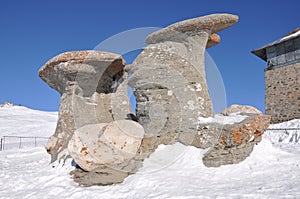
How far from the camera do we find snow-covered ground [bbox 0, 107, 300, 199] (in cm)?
305

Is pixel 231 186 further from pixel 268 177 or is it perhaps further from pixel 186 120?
pixel 186 120

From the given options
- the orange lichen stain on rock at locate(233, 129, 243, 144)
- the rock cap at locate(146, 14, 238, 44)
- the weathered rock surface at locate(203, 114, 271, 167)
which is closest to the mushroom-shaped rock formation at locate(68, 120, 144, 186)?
the weathered rock surface at locate(203, 114, 271, 167)

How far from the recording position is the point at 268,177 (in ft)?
11.5

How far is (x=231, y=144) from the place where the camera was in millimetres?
4273

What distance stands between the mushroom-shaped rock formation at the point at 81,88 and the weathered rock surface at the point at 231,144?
3.50 m

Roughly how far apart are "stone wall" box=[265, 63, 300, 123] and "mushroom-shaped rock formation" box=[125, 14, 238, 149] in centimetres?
1104

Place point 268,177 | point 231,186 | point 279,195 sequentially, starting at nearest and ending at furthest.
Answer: point 279,195
point 231,186
point 268,177

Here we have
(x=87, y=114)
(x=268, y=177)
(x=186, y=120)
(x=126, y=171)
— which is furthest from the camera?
(x=87, y=114)

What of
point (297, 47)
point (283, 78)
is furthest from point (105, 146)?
point (297, 47)

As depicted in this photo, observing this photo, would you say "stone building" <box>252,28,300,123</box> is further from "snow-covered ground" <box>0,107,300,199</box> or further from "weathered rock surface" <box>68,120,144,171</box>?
"weathered rock surface" <box>68,120,144,171</box>

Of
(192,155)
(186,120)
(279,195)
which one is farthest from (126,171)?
(279,195)

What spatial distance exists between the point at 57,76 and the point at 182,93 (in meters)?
3.63

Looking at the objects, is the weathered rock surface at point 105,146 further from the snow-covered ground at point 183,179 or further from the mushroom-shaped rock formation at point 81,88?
the mushroom-shaped rock formation at point 81,88

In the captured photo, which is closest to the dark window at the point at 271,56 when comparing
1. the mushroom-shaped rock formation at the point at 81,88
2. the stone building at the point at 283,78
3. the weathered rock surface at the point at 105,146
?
the stone building at the point at 283,78
